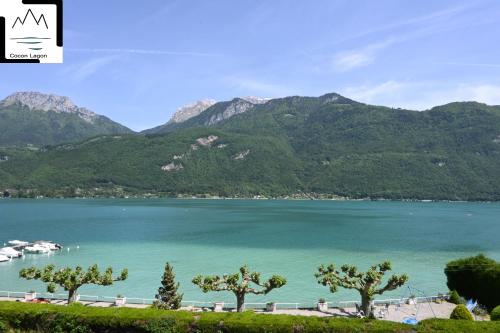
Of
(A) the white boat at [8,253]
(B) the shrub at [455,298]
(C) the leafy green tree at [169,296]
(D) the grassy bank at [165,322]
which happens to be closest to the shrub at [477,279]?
(B) the shrub at [455,298]

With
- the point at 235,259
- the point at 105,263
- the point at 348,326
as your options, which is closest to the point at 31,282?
the point at 105,263

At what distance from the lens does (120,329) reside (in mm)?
21516

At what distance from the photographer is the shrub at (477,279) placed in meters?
35.0

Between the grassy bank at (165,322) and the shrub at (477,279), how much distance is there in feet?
55.3

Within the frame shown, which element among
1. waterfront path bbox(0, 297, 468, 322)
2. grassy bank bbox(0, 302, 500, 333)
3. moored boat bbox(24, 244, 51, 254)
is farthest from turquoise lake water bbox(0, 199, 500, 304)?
grassy bank bbox(0, 302, 500, 333)

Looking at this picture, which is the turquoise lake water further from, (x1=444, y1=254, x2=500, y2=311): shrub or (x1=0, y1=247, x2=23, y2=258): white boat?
(x1=444, y1=254, x2=500, y2=311): shrub

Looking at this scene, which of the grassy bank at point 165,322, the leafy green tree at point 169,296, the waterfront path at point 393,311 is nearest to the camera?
the grassy bank at point 165,322

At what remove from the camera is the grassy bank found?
20328mm

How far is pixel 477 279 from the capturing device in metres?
36.8

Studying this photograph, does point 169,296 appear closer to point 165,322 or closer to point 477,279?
point 165,322

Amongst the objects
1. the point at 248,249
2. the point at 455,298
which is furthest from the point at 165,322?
the point at 248,249

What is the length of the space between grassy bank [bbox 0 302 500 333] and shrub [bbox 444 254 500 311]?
16848mm

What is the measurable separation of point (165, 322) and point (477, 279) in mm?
28802

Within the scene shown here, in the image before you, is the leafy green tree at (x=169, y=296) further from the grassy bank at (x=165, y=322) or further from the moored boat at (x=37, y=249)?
the moored boat at (x=37, y=249)
